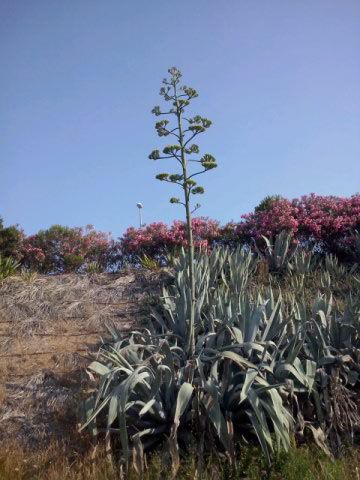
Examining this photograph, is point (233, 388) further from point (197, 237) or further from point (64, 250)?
point (64, 250)

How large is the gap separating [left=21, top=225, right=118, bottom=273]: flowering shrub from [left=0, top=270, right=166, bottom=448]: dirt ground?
1877mm

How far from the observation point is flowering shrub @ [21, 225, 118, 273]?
11359 mm

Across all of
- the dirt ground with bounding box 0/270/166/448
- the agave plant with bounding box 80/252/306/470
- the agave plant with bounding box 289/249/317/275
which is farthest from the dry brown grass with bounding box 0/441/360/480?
the agave plant with bounding box 289/249/317/275

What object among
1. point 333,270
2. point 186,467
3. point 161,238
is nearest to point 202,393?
point 186,467

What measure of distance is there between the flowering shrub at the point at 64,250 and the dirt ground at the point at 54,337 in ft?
6.16

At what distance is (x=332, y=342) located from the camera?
5.59 metres

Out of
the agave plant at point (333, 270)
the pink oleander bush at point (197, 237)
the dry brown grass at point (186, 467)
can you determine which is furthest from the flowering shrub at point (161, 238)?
the dry brown grass at point (186, 467)

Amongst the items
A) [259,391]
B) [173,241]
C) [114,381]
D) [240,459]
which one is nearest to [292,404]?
[259,391]

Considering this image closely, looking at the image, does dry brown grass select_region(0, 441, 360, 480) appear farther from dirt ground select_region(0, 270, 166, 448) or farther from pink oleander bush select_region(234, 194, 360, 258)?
pink oleander bush select_region(234, 194, 360, 258)

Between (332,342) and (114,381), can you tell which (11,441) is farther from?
(332,342)

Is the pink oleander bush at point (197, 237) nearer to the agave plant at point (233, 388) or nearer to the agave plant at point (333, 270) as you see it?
the agave plant at point (333, 270)

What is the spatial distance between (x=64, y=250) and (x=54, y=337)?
476 cm

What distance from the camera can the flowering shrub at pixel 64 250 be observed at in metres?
11.4

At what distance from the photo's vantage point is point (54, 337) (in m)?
7.11
